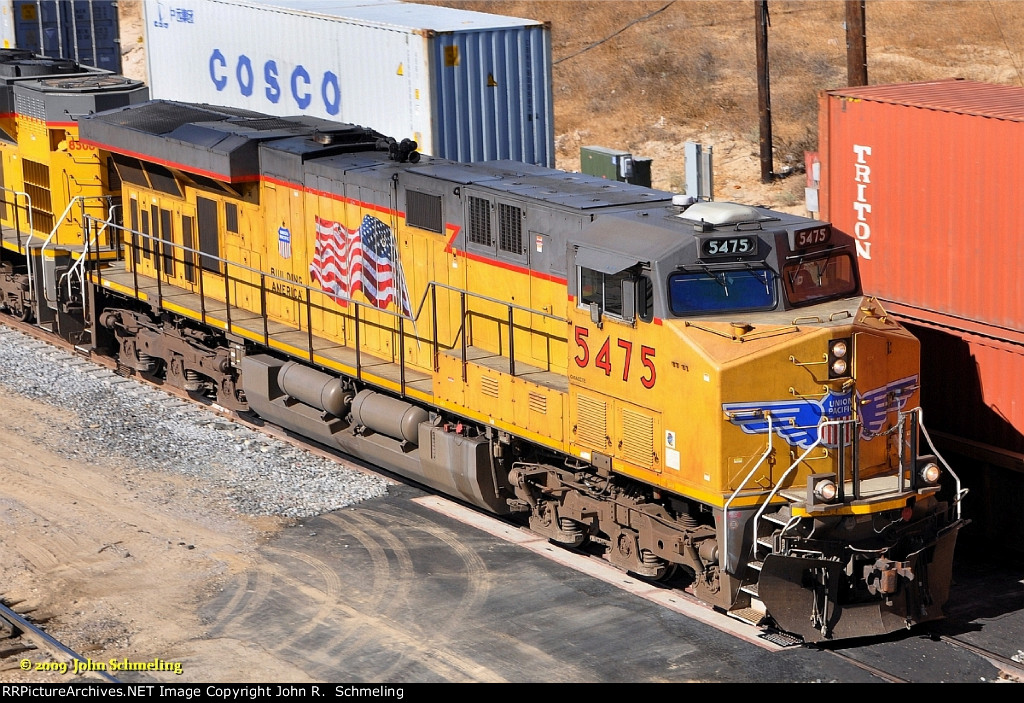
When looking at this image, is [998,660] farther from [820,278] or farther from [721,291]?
[721,291]

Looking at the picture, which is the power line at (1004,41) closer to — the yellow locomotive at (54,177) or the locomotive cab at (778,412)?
the yellow locomotive at (54,177)

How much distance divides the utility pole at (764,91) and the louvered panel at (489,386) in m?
14.5

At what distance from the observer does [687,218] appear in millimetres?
12070

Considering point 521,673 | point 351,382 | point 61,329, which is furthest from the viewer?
point 61,329

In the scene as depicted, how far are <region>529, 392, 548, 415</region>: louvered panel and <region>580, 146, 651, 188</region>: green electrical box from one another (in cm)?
1138

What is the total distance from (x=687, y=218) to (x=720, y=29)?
1250 inches

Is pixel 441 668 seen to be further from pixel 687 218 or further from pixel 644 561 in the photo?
pixel 687 218

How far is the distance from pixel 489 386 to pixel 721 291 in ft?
9.66

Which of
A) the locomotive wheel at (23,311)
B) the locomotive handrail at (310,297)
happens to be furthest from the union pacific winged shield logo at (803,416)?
the locomotive wheel at (23,311)

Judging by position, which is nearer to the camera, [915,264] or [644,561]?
[644,561]

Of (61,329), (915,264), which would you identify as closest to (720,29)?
(61,329)

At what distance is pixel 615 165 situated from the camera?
2444 centimetres

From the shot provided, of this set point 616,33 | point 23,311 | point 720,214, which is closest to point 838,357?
point 720,214

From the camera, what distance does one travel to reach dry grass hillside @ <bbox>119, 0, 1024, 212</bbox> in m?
33.9
